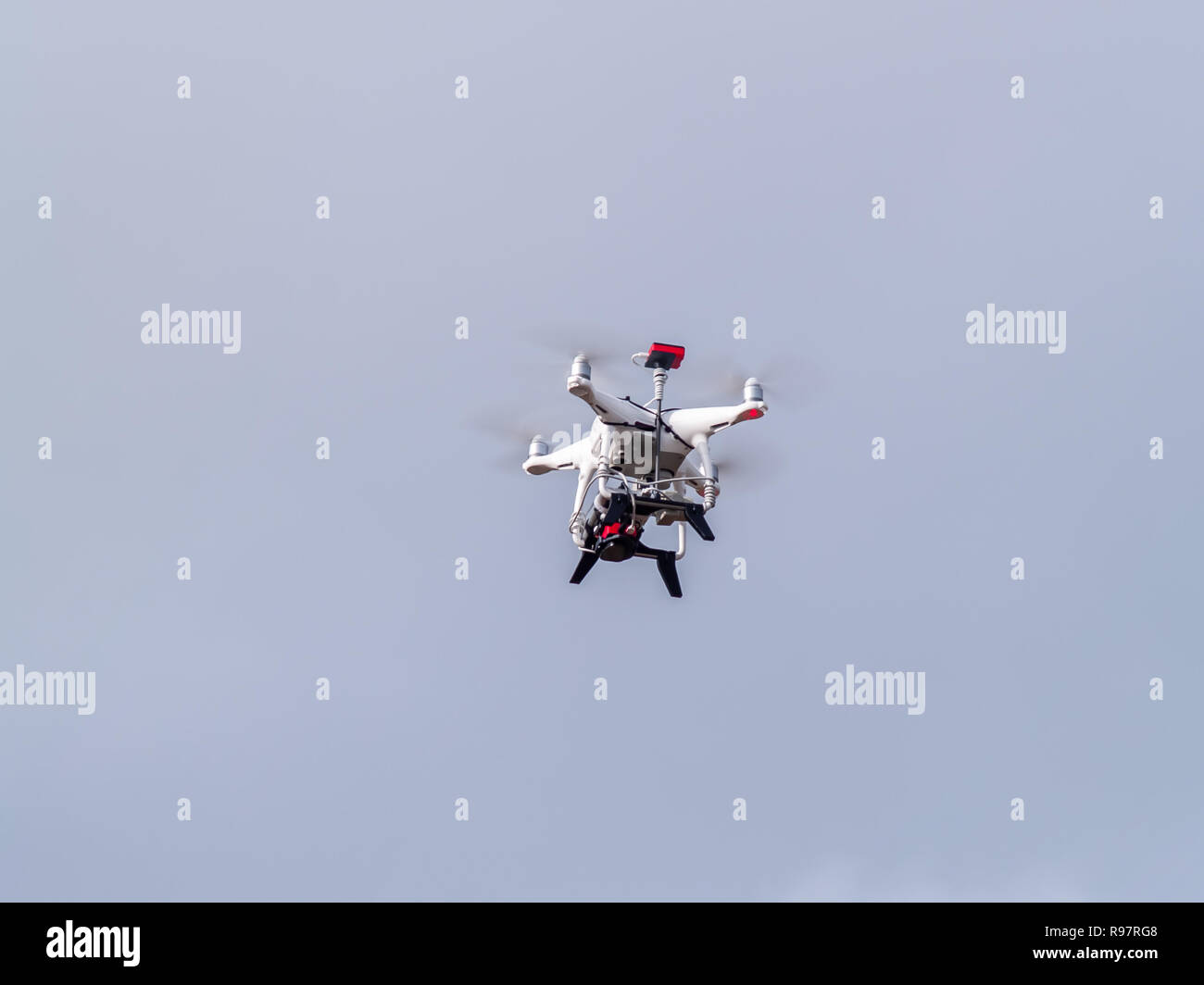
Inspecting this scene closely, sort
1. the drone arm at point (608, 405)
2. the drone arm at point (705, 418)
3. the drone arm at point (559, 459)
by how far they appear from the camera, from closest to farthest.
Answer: the drone arm at point (608, 405)
the drone arm at point (705, 418)
the drone arm at point (559, 459)

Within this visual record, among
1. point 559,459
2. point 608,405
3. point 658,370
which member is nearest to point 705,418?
point 658,370

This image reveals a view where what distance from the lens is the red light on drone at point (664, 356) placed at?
21250mm

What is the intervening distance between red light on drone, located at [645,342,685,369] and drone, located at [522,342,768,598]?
0.02 metres

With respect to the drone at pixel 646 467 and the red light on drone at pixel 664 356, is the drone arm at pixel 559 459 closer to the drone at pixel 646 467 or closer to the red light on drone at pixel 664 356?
the drone at pixel 646 467

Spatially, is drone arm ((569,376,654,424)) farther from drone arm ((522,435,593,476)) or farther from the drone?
drone arm ((522,435,593,476))

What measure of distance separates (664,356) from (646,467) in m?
1.96

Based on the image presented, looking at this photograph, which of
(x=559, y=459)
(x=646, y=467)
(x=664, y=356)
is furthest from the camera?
(x=559, y=459)

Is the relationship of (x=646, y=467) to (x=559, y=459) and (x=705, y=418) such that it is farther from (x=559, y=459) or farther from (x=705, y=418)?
(x=559, y=459)

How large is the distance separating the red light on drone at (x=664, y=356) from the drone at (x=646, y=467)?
2cm

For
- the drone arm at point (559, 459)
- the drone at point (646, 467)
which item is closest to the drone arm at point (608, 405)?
the drone at point (646, 467)

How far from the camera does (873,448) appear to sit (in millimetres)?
29062

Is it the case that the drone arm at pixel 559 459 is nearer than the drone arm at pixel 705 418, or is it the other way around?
the drone arm at pixel 705 418

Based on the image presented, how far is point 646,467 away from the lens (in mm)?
22062

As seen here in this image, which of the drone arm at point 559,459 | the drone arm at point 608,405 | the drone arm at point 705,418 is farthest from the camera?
the drone arm at point 559,459
